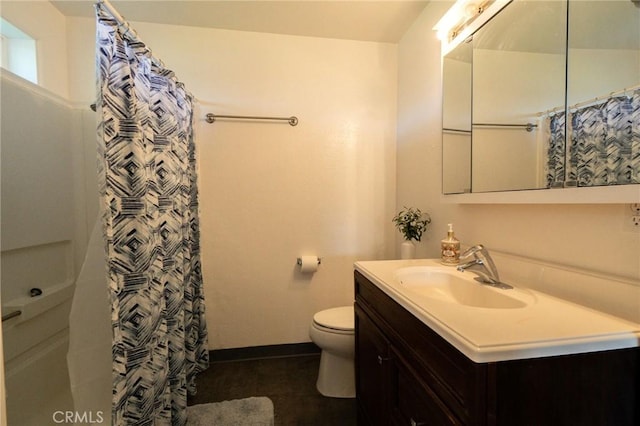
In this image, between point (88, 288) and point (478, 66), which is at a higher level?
point (478, 66)

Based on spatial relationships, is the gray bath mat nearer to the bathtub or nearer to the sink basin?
the bathtub

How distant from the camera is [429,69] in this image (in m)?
1.72

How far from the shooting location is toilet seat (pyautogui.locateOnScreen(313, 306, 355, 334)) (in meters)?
1.60

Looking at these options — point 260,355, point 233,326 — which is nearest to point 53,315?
point 233,326

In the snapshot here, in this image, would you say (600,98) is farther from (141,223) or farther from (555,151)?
(141,223)

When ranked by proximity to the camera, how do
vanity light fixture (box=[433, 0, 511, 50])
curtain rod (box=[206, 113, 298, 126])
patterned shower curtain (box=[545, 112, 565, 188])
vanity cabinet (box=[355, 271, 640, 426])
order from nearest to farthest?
vanity cabinet (box=[355, 271, 640, 426]) < patterned shower curtain (box=[545, 112, 565, 188]) < vanity light fixture (box=[433, 0, 511, 50]) < curtain rod (box=[206, 113, 298, 126])

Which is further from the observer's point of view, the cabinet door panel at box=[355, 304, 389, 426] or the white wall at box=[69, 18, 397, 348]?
the white wall at box=[69, 18, 397, 348]

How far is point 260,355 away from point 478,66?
7.67 feet

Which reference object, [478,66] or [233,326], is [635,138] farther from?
[233,326]

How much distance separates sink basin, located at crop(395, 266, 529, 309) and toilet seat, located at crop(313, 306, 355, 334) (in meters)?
0.57

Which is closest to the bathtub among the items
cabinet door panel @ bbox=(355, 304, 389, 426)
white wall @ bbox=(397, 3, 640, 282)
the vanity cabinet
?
cabinet door panel @ bbox=(355, 304, 389, 426)

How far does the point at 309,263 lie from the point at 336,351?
646mm

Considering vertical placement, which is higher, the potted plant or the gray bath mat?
the potted plant

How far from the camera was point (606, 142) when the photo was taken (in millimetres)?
788
